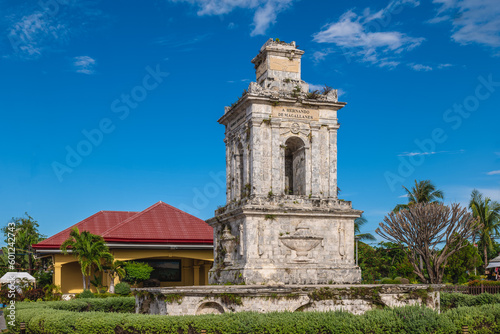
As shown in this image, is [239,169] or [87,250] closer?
[239,169]

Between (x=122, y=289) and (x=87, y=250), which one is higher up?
(x=87, y=250)

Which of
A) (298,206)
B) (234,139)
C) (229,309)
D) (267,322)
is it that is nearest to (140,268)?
(234,139)

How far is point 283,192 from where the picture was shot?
930 inches

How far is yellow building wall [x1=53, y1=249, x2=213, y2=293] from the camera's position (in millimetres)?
37938

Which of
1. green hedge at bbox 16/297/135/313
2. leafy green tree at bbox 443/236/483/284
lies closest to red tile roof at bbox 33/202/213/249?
green hedge at bbox 16/297/135/313

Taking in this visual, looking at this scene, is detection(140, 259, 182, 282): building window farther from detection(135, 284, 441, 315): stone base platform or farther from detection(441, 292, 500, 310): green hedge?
detection(441, 292, 500, 310): green hedge

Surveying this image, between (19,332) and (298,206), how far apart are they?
38.0ft

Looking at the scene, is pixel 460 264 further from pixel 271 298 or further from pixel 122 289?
pixel 271 298

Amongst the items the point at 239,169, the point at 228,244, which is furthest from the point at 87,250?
the point at 228,244

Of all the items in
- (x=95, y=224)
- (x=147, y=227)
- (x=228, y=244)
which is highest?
(x=95, y=224)

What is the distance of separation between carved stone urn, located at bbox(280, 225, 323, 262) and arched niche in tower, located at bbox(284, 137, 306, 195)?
214cm

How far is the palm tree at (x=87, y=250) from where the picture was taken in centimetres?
3497

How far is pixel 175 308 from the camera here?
732 inches

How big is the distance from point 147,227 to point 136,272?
3.99m
